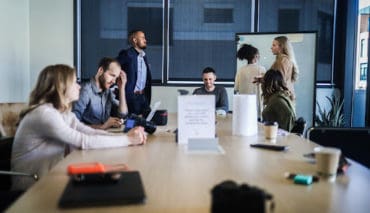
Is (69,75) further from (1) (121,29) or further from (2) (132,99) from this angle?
(1) (121,29)

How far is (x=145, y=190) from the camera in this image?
4.06 feet

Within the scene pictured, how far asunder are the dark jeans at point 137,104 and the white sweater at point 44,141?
2.10m

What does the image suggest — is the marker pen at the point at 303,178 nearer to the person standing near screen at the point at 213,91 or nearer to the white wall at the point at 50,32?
the person standing near screen at the point at 213,91

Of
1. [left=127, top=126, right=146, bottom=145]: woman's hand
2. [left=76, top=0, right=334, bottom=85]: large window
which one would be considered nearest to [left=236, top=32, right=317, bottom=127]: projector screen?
[left=76, top=0, right=334, bottom=85]: large window

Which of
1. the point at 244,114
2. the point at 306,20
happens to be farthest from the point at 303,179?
the point at 306,20

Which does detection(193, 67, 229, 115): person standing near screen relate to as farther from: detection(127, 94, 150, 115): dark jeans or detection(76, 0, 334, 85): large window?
detection(76, 0, 334, 85): large window

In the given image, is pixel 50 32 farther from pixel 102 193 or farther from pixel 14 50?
pixel 102 193

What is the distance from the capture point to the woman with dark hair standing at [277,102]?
10.0ft

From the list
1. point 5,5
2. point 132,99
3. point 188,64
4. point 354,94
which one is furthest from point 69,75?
point 354,94

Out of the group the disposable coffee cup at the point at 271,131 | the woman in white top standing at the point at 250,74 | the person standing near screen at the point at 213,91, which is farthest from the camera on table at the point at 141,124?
the woman in white top standing at the point at 250,74

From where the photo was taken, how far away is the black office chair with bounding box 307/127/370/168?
9.31ft

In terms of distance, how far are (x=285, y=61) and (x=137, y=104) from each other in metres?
1.76

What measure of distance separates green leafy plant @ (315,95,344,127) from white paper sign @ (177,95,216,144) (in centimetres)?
385

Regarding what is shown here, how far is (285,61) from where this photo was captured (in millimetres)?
4828
